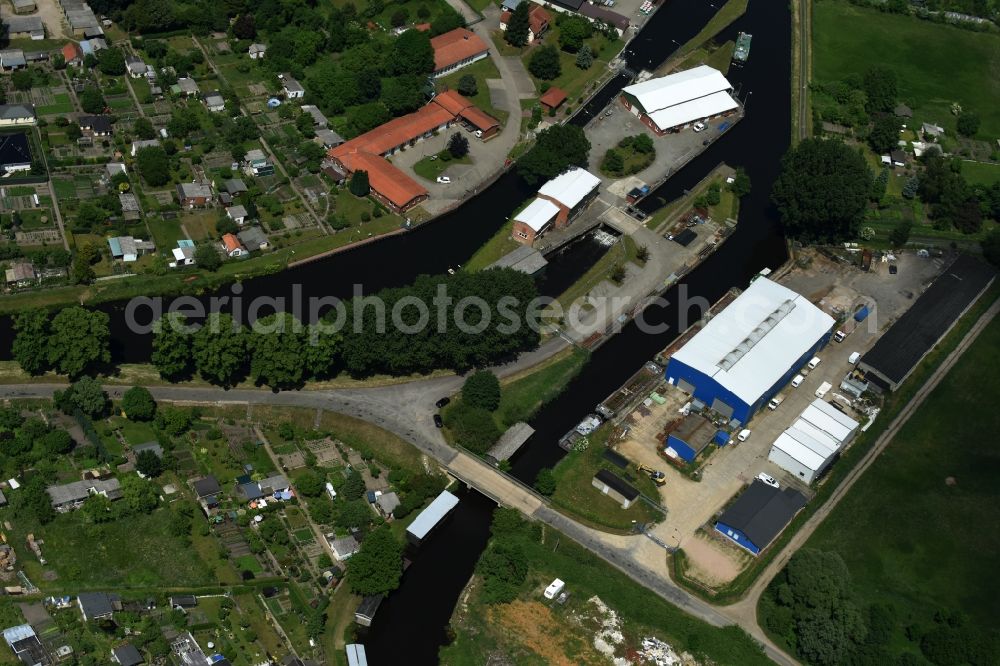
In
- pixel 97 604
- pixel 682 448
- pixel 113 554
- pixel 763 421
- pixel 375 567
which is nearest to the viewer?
pixel 97 604

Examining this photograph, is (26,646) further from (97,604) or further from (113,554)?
(113,554)

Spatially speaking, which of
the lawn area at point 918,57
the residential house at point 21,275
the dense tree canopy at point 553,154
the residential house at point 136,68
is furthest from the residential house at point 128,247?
the lawn area at point 918,57

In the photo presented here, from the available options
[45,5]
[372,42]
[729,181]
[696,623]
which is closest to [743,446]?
[696,623]

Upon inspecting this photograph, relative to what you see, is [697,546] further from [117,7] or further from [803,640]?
[117,7]

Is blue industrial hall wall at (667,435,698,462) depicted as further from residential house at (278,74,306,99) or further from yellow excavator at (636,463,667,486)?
residential house at (278,74,306,99)

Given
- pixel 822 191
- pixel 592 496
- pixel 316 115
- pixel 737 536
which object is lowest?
pixel 592 496

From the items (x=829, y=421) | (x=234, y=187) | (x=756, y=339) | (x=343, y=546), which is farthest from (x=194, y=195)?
(x=829, y=421)
